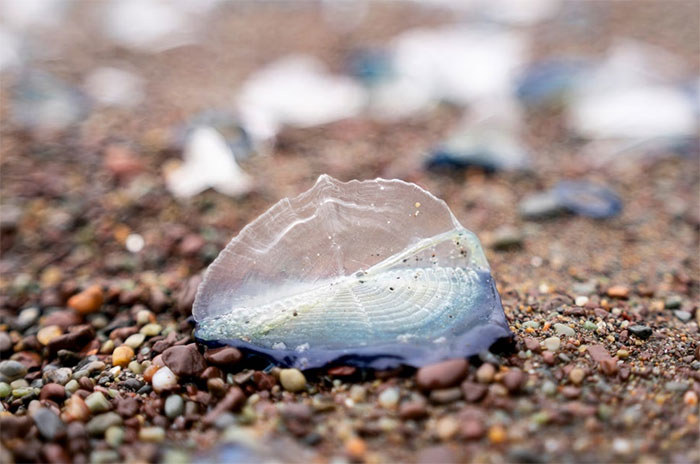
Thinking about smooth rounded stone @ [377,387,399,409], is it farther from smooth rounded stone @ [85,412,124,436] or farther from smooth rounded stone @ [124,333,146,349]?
smooth rounded stone @ [124,333,146,349]

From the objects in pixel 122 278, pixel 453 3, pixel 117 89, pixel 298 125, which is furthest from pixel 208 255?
pixel 453 3

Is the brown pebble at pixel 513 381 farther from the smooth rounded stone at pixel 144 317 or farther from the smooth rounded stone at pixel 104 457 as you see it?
the smooth rounded stone at pixel 144 317

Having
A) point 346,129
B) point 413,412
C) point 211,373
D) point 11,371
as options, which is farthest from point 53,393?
point 346,129

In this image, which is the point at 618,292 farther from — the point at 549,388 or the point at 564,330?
the point at 549,388

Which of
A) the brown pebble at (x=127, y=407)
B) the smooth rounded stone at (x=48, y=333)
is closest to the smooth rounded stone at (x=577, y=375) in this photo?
the brown pebble at (x=127, y=407)

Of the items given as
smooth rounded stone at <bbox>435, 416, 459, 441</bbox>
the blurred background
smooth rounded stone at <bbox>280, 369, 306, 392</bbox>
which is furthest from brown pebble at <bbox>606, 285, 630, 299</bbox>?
smooth rounded stone at <bbox>280, 369, 306, 392</bbox>
